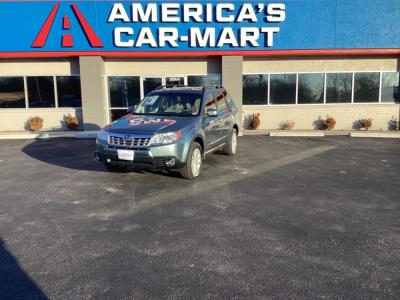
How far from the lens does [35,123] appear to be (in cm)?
1630

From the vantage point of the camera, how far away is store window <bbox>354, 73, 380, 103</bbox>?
16712 millimetres

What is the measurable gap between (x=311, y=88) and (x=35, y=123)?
1135 cm

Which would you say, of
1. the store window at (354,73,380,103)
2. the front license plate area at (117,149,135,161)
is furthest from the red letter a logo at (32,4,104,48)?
the store window at (354,73,380,103)

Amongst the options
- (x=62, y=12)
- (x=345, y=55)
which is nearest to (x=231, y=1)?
(x=345, y=55)

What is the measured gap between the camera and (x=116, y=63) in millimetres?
16609

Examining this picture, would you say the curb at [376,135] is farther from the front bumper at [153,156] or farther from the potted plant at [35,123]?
the potted plant at [35,123]

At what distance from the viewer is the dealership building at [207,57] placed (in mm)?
15703

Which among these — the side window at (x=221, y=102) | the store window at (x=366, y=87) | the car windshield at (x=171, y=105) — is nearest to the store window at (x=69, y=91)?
the car windshield at (x=171, y=105)

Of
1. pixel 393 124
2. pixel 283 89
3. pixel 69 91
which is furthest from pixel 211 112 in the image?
pixel 393 124

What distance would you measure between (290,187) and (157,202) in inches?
105

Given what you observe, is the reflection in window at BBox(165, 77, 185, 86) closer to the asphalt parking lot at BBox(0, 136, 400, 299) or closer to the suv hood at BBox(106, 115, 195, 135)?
the asphalt parking lot at BBox(0, 136, 400, 299)

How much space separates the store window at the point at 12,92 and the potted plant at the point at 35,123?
86 cm

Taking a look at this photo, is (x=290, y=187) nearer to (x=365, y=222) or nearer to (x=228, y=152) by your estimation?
(x=365, y=222)

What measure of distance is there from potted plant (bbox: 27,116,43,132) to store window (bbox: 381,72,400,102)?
14143 millimetres
